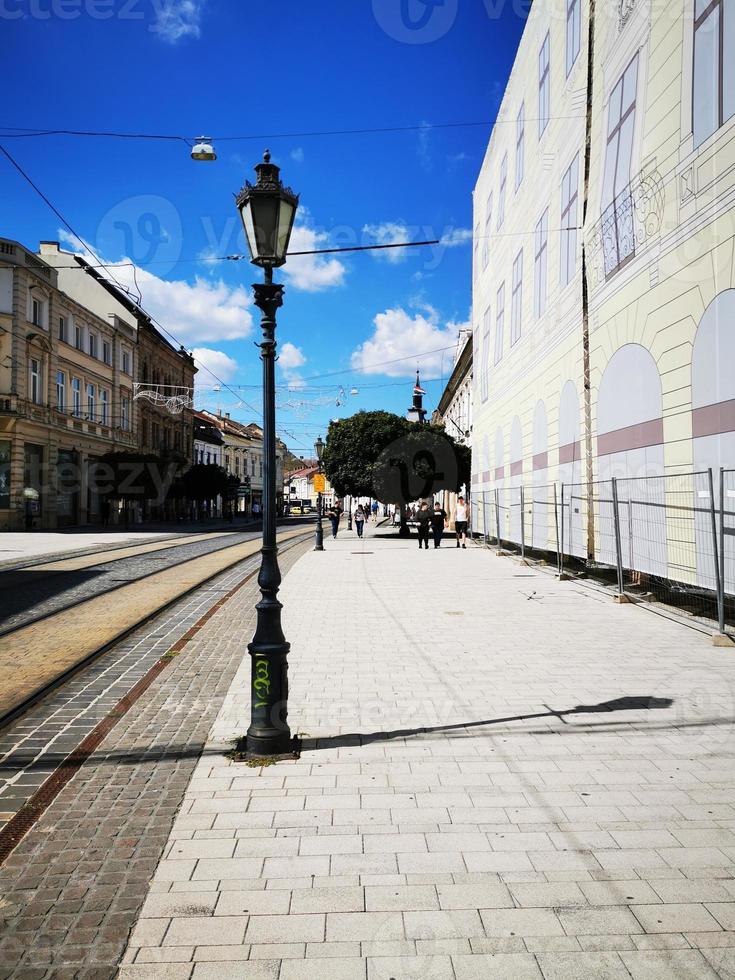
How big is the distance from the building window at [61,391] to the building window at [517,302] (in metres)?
24.6

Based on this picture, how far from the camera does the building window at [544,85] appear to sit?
57.1ft

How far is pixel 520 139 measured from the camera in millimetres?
20609

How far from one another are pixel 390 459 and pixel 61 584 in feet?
63.1

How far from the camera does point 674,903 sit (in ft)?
9.71

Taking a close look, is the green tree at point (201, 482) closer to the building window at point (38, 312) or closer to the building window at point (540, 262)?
the building window at point (38, 312)

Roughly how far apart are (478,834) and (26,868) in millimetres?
2094

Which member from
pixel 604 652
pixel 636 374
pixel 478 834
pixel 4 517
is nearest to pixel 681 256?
pixel 636 374

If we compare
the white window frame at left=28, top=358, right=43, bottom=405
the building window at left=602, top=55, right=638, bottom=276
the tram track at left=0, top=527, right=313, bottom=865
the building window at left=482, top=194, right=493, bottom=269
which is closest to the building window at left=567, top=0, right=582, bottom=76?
the building window at left=602, top=55, right=638, bottom=276

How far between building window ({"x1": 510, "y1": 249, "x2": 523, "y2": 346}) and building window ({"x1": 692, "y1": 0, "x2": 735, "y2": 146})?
10.8 metres

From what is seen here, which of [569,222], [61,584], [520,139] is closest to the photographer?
[61,584]

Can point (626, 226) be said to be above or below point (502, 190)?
below

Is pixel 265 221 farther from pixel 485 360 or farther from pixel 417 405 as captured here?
pixel 417 405

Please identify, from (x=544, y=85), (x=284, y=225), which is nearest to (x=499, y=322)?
(x=544, y=85)

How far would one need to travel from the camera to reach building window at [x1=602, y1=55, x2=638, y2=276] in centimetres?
1169
